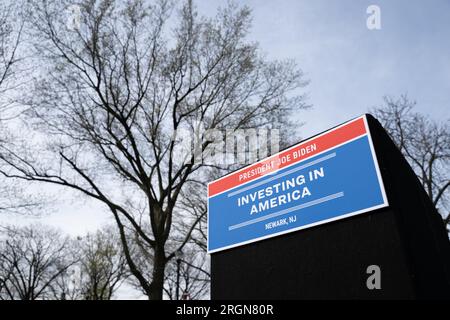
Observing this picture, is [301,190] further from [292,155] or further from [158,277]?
[158,277]


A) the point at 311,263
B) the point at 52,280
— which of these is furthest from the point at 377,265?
the point at 52,280

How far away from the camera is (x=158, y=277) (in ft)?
37.3

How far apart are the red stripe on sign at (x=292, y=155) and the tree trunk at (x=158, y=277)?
8.21m

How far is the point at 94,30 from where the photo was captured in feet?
39.5

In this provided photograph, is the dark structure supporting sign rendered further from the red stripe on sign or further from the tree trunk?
the tree trunk

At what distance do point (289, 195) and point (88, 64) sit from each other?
1135 centimetres

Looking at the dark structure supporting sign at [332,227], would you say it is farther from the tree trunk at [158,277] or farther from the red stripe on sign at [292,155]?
the tree trunk at [158,277]

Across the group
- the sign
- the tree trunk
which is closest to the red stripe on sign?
the sign

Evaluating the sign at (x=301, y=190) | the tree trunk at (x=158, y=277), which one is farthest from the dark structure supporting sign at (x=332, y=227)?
the tree trunk at (x=158, y=277)

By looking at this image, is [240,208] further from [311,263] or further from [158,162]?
[158,162]

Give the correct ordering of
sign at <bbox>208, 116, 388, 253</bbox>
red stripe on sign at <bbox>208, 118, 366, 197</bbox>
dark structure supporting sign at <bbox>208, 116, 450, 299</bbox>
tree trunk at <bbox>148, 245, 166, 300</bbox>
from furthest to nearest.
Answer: tree trunk at <bbox>148, 245, 166, 300</bbox> < red stripe on sign at <bbox>208, 118, 366, 197</bbox> < sign at <bbox>208, 116, 388, 253</bbox> < dark structure supporting sign at <bbox>208, 116, 450, 299</bbox>

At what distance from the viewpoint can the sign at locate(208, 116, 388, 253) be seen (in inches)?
110

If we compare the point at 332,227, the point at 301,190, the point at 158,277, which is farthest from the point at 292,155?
the point at 158,277

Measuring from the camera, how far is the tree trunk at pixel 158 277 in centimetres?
1114
